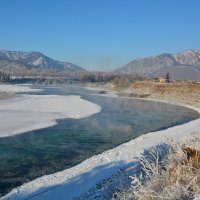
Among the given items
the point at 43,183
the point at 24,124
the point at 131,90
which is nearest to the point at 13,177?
the point at 43,183

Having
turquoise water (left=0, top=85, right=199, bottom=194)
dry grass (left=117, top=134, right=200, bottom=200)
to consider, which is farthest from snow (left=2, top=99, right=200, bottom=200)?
dry grass (left=117, top=134, right=200, bottom=200)

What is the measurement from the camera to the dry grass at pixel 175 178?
214 inches

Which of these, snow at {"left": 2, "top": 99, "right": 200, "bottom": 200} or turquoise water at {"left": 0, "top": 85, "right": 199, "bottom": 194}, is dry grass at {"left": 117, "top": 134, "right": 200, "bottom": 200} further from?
turquoise water at {"left": 0, "top": 85, "right": 199, "bottom": 194}

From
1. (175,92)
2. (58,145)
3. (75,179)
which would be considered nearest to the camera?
(75,179)

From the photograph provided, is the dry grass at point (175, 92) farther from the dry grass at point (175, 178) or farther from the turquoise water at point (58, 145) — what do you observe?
the dry grass at point (175, 178)

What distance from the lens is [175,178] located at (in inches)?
235

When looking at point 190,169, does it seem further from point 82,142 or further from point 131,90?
point 131,90

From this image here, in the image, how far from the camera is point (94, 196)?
10.2 metres

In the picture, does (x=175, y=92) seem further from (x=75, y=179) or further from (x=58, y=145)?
(x=75, y=179)

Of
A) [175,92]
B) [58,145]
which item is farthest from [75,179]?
[175,92]

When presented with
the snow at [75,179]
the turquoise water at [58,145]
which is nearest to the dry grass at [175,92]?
the turquoise water at [58,145]

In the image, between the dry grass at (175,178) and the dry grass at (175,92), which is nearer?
the dry grass at (175,178)

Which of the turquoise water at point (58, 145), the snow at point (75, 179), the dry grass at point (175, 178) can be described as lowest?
the turquoise water at point (58, 145)

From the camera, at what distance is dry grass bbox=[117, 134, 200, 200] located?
214 inches
